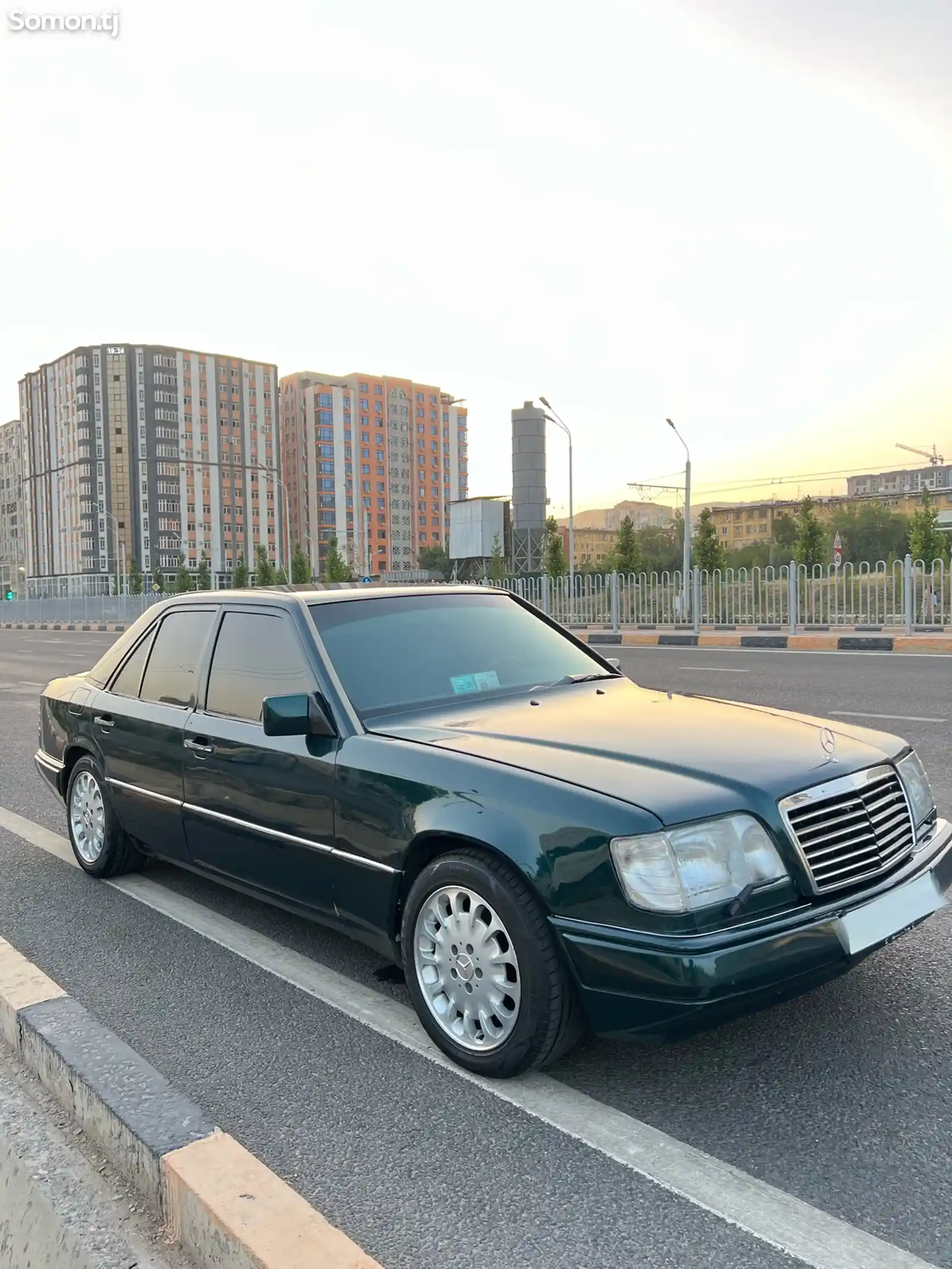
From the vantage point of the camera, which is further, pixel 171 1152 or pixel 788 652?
pixel 788 652

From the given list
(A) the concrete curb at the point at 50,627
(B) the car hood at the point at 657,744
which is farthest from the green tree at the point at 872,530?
(B) the car hood at the point at 657,744

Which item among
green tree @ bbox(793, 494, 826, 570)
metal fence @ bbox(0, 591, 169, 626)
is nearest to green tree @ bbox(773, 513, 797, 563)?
green tree @ bbox(793, 494, 826, 570)

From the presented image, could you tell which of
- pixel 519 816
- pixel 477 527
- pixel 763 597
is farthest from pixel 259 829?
pixel 477 527

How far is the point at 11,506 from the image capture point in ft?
516

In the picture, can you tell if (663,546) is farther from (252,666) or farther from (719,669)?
(252,666)

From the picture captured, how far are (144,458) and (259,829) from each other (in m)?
138

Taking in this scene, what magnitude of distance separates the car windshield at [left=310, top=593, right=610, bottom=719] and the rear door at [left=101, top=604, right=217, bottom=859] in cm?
88

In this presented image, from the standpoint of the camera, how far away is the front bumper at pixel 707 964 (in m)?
2.46

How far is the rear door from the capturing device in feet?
14.1

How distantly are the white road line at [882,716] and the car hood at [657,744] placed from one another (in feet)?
18.6

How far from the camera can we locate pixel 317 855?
3.38 m

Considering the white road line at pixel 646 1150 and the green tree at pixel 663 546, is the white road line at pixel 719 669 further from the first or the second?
the green tree at pixel 663 546

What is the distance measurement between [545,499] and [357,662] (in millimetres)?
56531

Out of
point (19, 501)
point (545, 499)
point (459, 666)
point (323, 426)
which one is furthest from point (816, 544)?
point (19, 501)
